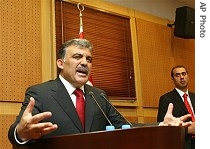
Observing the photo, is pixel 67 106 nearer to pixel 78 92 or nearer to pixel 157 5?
pixel 78 92

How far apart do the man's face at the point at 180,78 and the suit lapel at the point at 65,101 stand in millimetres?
2338

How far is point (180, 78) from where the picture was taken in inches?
163

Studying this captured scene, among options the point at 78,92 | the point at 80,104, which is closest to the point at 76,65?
the point at 78,92

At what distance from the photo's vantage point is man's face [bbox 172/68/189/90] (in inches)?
160

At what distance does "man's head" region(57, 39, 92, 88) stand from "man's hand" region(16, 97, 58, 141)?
2.63ft

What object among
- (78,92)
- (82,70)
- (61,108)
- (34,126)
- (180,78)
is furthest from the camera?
(180,78)

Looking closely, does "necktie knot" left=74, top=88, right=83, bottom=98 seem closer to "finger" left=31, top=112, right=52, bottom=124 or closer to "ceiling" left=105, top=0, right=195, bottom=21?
"finger" left=31, top=112, right=52, bottom=124

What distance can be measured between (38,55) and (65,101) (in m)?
1.50

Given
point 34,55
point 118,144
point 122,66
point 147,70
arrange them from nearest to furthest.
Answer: point 118,144, point 34,55, point 122,66, point 147,70

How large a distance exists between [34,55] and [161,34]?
2.45 metres

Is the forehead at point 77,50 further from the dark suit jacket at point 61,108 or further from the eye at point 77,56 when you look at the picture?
the dark suit jacket at point 61,108

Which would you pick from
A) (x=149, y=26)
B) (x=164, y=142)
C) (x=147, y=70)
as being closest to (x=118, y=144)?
(x=164, y=142)

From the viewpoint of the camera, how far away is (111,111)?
2.23 meters
